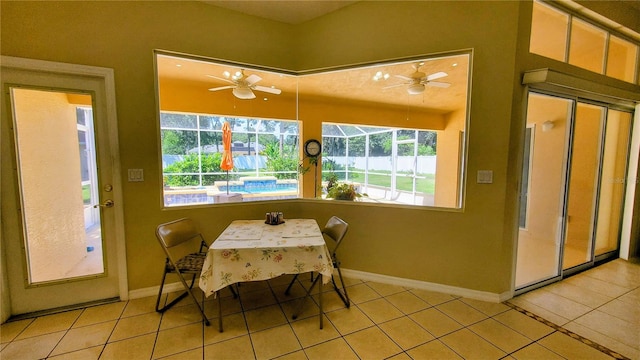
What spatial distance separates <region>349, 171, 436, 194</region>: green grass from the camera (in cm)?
268

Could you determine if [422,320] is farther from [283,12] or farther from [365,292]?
[283,12]

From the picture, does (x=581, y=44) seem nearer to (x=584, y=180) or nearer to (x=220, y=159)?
(x=584, y=180)

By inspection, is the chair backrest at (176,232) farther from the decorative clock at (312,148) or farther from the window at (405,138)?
the decorative clock at (312,148)

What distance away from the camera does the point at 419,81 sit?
9.89 ft

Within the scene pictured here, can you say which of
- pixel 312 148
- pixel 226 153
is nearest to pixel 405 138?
pixel 312 148

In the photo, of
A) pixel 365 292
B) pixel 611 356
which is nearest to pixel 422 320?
pixel 365 292

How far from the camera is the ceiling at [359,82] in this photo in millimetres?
2482

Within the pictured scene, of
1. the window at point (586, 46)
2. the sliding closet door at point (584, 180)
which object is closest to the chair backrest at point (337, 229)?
the sliding closet door at point (584, 180)

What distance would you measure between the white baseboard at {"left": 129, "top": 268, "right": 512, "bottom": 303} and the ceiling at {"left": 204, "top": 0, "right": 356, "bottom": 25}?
2886 millimetres

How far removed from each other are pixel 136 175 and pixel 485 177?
3.22 meters

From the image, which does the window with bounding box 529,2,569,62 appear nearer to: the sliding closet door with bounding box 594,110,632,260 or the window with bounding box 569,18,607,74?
the window with bounding box 569,18,607,74

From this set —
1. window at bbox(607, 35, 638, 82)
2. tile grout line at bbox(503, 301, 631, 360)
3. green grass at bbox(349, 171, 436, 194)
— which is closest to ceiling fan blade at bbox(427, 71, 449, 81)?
green grass at bbox(349, 171, 436, 194)

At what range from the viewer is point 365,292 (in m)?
2.41

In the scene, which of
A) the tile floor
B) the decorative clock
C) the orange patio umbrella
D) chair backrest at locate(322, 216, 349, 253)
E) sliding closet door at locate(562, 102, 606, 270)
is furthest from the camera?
the decorative clock
